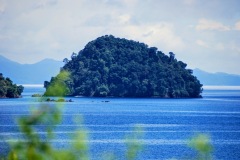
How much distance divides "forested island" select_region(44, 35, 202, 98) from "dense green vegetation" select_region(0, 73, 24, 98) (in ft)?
50.7

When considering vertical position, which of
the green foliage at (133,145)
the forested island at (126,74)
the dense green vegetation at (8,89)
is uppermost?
the forested island at (126,74)

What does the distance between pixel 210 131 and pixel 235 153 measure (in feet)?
62.6

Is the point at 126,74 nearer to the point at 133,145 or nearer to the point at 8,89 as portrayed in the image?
the point at 8,89

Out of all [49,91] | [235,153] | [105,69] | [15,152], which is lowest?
[235,153]

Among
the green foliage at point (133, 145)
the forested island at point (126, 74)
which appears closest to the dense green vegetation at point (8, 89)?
the forested island at point (126, 74)

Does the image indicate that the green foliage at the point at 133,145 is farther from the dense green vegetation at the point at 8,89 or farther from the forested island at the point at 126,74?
the forested island at the point at 126,74

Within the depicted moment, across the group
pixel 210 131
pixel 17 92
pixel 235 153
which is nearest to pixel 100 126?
pixel 210 131

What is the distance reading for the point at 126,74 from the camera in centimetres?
14088

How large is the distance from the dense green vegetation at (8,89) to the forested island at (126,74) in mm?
15455

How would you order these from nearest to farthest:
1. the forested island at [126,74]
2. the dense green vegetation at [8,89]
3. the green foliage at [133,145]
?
the green foliage at [133,145], the dense green vegetation at [8,89], the forested island at [126,74]

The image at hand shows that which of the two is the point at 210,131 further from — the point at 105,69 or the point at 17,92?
the point at 105,69

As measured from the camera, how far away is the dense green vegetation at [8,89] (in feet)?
379

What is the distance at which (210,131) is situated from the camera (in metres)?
58.0

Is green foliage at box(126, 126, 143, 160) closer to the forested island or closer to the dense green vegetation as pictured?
the dense green vegetation
